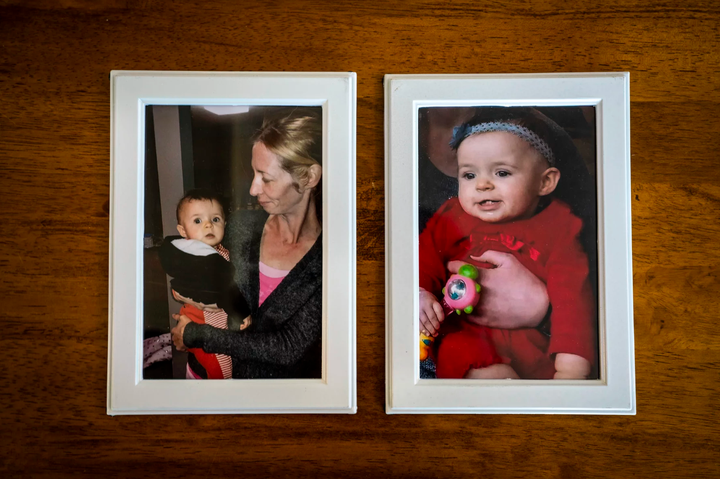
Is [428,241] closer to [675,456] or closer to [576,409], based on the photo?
[576,409]

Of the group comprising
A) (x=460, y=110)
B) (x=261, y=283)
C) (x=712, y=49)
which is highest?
(x=712, y=49)

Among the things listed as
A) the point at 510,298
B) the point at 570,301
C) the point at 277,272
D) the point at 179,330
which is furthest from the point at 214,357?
the point at 570,301

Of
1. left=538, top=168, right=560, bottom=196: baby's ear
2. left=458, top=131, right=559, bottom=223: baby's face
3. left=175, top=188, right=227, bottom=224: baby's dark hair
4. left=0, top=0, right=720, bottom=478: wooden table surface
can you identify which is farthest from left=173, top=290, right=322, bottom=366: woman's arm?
left=538, top=168, right=560, bottom=196: baby's ear

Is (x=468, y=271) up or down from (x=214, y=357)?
up

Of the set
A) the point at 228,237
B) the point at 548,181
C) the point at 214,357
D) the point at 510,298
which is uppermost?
the point at 548,181

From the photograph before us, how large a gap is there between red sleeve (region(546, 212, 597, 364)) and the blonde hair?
0.47 metres

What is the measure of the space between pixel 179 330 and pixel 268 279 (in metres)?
0.19

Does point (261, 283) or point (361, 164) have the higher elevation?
point (361, 164)

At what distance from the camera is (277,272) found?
91 cm

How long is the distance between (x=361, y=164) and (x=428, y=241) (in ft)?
0.62

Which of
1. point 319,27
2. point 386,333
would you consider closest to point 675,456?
point 386,333

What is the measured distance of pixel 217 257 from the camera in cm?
91

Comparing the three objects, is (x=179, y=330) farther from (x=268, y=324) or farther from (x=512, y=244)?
(x=512, y=244)

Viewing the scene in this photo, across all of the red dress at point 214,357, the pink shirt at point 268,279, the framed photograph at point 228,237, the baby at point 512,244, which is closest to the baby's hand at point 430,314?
the baby at point 512,244
